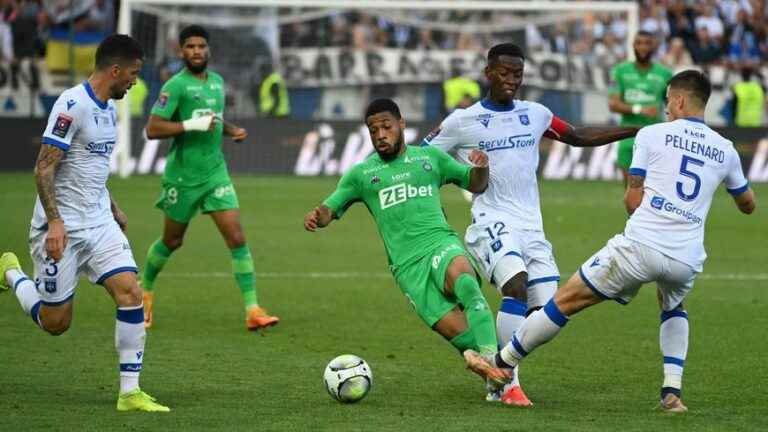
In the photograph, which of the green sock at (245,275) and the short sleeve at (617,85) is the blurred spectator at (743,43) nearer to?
the short sleeve at (617,85)

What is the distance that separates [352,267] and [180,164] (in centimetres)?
461

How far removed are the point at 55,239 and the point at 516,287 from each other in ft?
9.23

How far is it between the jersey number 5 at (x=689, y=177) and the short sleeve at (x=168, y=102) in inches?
219

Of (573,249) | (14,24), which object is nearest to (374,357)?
(573,249)

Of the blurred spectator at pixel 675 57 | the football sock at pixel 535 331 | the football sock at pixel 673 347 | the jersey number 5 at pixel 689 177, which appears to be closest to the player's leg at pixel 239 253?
the football sock at pixel 535 331

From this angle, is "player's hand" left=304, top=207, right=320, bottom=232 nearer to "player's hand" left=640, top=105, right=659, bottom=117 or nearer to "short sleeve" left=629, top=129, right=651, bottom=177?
"short sleeve" left=629, top=129, right=651, bottom=177

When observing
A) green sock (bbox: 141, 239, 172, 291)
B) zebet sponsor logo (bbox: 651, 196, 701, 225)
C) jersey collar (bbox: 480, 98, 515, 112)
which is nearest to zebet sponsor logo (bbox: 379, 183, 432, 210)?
jersey collar (bbox: 480, 98, 515, 112)

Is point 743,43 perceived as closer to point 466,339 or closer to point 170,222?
point 170,222

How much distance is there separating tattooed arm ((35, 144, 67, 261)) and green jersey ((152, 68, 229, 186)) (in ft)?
12.9

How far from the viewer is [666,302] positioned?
8.69 metres

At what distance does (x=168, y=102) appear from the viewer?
12570 mm

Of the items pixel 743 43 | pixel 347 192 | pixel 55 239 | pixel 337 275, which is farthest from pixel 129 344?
pixel 743 43

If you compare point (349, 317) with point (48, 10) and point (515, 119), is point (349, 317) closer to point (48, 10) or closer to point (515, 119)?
point (515, 119)

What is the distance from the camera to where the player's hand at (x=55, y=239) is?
848cm
